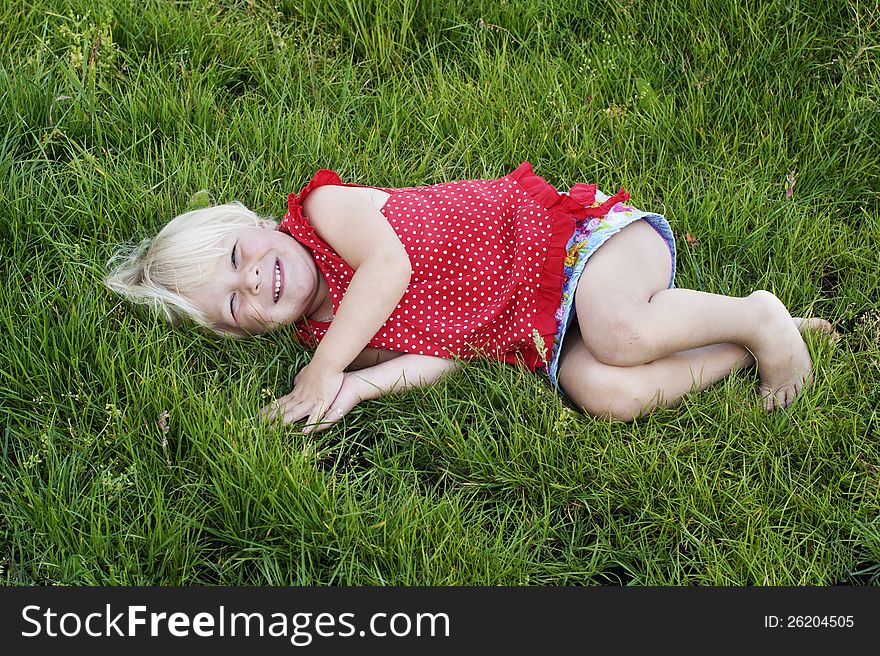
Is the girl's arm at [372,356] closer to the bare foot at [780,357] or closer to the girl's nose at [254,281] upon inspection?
the girl's nose at [254,281]

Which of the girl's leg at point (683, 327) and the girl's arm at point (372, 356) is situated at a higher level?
the girl's leg at point (683, 327)

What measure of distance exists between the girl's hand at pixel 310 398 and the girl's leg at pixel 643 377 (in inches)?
27.2

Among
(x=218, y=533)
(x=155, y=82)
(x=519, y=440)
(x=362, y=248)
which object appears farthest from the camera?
(x=155, y=82)

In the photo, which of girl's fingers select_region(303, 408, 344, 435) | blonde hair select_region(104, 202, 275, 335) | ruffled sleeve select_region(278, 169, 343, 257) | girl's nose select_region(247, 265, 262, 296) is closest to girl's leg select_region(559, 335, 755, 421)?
girl's fingers select_region(303, 408, 344, 435)

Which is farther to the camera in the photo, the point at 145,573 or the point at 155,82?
the point at 155,82

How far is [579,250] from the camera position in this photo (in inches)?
111

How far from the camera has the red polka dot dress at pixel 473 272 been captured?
2.78 metres

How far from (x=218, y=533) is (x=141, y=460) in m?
0.29

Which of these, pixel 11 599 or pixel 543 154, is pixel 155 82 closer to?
pixel 543 154

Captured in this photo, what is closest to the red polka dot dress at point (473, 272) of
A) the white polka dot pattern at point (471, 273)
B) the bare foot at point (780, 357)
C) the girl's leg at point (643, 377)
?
the white polka dot pattern at point (471, 273)

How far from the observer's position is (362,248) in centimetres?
273

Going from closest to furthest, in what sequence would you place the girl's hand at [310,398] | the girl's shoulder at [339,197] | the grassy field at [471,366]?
the grassy field at [471,366] < the girl's hand at [310,398] < the girl's shoulder at [339,197]

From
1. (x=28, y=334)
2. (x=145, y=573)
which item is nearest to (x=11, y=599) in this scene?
(x=145, y=573)

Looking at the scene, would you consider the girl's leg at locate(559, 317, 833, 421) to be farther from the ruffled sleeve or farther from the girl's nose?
the girl's nose
